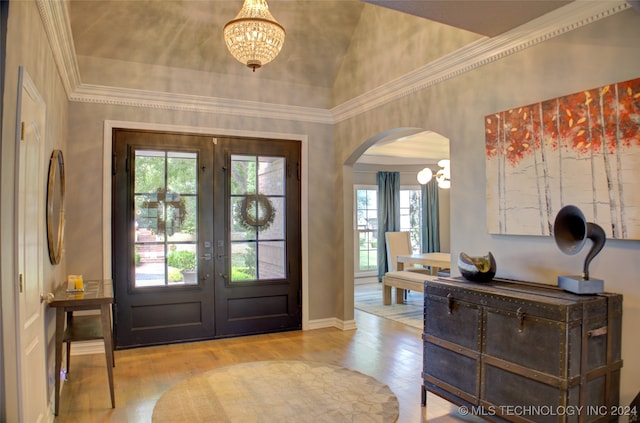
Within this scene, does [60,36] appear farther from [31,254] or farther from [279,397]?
[279,397]

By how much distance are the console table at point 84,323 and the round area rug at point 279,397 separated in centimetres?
58

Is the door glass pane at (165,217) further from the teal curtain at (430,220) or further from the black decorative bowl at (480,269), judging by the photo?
the teal curtain at (430,220)

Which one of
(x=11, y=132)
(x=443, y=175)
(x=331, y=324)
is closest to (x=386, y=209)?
(x=443, y=175)

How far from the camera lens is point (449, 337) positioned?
3078 millimetres

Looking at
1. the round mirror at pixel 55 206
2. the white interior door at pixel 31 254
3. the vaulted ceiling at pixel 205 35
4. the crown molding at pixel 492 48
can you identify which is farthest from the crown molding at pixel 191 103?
the white interior door at pixel 31 254

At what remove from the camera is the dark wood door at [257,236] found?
5.22 m

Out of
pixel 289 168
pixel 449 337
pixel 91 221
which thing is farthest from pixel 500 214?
pixel 91 221

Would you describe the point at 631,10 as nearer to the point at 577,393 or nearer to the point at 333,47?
the point at 577,393

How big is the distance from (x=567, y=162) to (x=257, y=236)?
3.49m

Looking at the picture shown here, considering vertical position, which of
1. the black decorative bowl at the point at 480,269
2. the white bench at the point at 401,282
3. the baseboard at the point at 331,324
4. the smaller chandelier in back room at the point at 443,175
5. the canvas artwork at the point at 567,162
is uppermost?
the smaller chandelier in back room at the point at 443,175

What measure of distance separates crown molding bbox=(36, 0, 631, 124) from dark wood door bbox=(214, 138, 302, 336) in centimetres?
42

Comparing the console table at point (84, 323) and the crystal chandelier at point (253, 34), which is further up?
the crystal chandelier at point (253, 34)

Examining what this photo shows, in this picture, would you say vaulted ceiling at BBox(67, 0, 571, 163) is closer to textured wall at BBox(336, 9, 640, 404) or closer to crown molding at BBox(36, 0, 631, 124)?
crown molding at BBox(36, 0, 631, 124)

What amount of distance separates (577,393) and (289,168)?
3889mm
